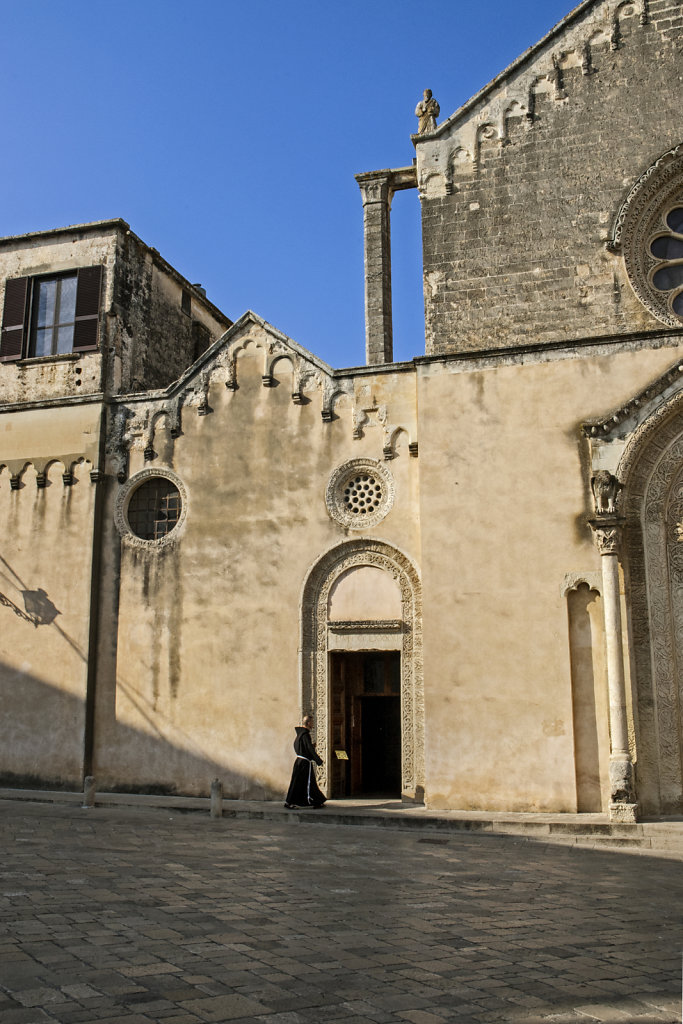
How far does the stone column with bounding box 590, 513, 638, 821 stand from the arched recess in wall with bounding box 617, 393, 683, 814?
0.37 m

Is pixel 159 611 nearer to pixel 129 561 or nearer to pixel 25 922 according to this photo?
pixel 129 561

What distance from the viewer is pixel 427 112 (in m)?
16.2

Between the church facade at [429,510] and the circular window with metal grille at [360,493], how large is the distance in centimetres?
4

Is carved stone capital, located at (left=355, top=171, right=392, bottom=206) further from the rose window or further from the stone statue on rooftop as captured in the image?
the rose window

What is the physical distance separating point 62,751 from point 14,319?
856 cm

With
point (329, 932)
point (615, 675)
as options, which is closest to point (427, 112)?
point (615, 675)

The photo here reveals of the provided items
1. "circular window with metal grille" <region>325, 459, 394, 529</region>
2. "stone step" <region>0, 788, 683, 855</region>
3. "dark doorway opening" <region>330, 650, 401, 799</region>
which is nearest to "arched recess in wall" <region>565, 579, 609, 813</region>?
"stone step" <region>0, 788, 683, 855</region>

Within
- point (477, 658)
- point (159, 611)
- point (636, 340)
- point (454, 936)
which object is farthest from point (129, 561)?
point (454, 936)

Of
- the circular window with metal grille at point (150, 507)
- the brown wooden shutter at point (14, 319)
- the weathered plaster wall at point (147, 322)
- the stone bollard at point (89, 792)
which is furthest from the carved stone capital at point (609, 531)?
the brown wooden shutter at point (14, 319)

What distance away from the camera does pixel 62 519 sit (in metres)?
16.9

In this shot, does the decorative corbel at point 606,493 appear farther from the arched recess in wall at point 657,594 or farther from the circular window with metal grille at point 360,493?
the circular window with metal grille at point 360,493

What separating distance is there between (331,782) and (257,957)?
29.2 ft

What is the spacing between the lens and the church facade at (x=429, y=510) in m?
13.4

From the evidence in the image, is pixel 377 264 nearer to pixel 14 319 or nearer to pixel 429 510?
pixel 429 510
